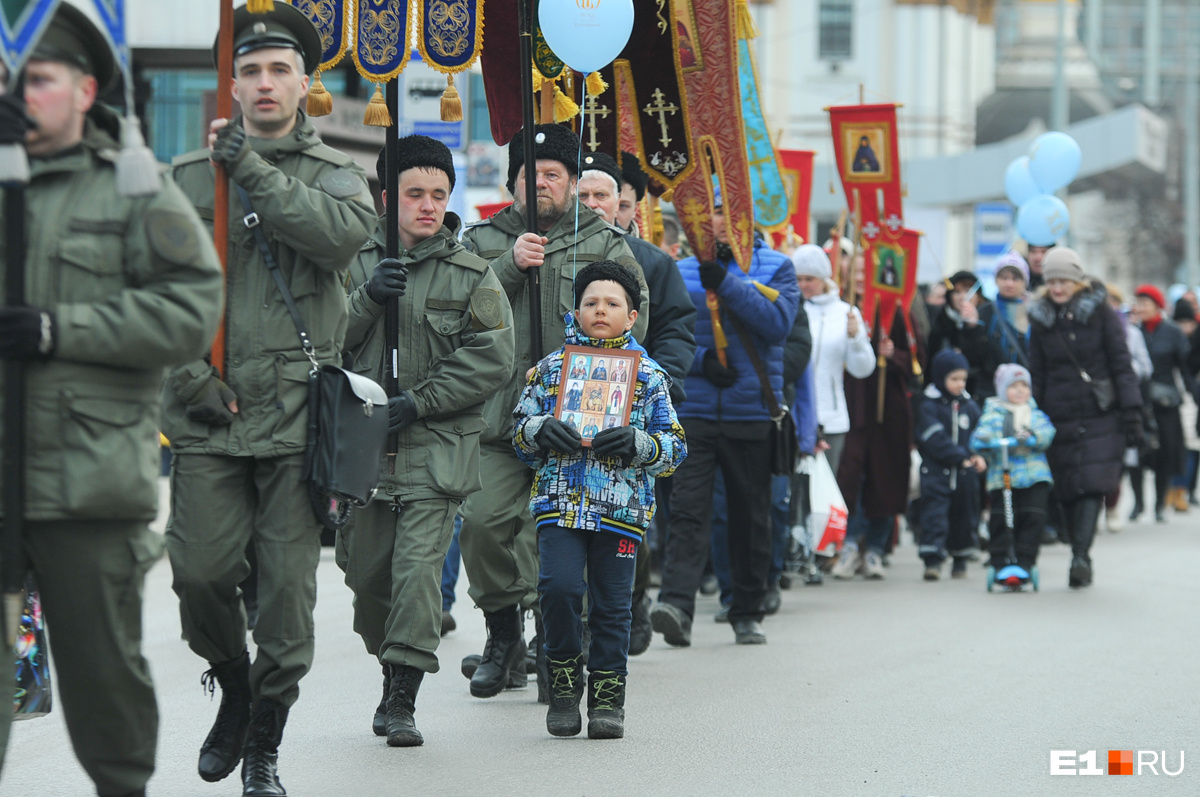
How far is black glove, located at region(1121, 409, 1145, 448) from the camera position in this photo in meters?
11.3

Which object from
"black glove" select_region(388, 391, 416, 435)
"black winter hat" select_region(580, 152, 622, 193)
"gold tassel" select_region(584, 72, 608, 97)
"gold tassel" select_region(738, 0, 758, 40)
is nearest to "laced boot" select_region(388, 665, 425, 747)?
"black glove" select_region(388, 391, 416, 435)

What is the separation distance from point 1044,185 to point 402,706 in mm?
12326

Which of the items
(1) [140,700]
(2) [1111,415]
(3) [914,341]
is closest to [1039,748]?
(1) [140,700]

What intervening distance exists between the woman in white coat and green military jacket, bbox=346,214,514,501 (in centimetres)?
554

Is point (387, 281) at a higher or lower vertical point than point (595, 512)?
higher

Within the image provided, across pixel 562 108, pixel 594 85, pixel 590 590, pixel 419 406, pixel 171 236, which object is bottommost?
pixel 590 590

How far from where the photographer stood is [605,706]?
6.57 m

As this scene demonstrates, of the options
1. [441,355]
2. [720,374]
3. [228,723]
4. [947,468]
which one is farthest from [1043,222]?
[228,723]

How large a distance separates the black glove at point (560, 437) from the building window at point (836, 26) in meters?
46.8

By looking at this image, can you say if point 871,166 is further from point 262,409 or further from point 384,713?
point 262,409

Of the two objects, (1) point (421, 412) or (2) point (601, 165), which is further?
(2) point (601, 165)

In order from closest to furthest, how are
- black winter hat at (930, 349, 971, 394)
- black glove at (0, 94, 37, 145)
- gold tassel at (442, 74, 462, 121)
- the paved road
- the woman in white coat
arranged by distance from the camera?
black glove at (0, 94, 37, 145) < the paved road < gold tassel at (442, 74, 462, 121) < the woman in white coat < black winter hat at (930, 349, 971, 394)

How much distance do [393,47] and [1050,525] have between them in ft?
32.1

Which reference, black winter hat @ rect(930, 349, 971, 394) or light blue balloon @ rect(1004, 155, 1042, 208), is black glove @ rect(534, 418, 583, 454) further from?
light blue balloon @ rect(1004, 155, 1042, 208)
